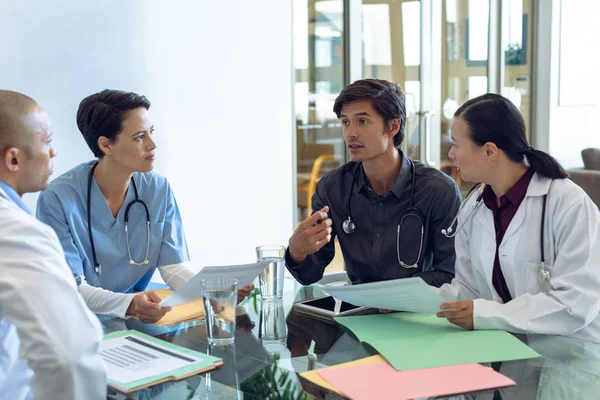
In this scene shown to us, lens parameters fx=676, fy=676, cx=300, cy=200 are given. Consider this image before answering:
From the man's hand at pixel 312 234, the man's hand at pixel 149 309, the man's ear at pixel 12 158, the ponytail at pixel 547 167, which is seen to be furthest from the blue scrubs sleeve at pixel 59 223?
the ponytail at pixel 547 167

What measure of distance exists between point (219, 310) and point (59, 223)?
0.82 meters

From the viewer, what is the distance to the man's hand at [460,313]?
4.92ft

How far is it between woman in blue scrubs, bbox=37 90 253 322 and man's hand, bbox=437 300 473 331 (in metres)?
0.95

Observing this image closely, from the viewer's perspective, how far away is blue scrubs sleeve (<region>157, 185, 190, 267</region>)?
87.2 inches

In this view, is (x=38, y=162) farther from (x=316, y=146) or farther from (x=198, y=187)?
(x=316, y=146)

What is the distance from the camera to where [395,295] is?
1536mm

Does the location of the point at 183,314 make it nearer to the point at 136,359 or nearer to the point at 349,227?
the point at 136,359

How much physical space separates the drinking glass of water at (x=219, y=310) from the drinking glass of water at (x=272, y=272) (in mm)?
237

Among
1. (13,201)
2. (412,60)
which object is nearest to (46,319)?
(13,201)

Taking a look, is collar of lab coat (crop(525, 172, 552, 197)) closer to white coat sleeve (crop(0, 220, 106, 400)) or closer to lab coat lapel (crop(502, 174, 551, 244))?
lab coat lapel (crop(502, 174, 551, 244))

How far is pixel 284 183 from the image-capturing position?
389 cm

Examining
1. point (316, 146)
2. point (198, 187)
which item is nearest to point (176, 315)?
point (198, 187)

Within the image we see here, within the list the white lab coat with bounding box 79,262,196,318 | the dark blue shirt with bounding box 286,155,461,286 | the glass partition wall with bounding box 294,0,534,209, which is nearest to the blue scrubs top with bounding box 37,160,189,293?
the white lab coat with bounding box 79,262,196,318

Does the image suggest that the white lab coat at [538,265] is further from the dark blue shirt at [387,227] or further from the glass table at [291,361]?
the dark blue shirt at [387,227]
